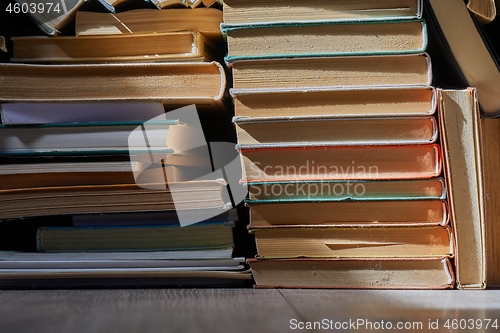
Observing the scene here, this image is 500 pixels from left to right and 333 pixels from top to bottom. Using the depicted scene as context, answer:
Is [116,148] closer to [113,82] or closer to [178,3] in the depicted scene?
[113,82]

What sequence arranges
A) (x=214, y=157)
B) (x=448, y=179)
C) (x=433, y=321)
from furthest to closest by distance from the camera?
1. (x=214, y=157)
2. (x=448, y=179)
3. (x=433, y=321)

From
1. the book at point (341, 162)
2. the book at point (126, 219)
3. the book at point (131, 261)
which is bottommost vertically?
the book at point (131, 261)

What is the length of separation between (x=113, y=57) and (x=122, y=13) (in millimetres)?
69

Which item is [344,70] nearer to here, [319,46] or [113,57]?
[319,46]

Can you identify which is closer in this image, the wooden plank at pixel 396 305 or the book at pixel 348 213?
the wooden plank at pixel 396 305

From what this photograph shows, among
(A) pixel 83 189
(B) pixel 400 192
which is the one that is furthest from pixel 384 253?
(A) pixel 83 189

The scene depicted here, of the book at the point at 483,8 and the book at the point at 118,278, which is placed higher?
the book at the point at 483,8

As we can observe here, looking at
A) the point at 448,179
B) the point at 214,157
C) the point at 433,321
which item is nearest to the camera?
Result: the point at 433,321

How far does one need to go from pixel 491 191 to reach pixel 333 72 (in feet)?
1.01

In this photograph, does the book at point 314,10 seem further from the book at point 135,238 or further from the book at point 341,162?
the book at point 135,238

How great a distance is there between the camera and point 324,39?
670mm

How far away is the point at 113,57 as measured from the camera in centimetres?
73

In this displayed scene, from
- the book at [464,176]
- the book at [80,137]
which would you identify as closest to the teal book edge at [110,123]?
the book at [80,137]

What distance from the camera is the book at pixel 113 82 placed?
69 centimetres
